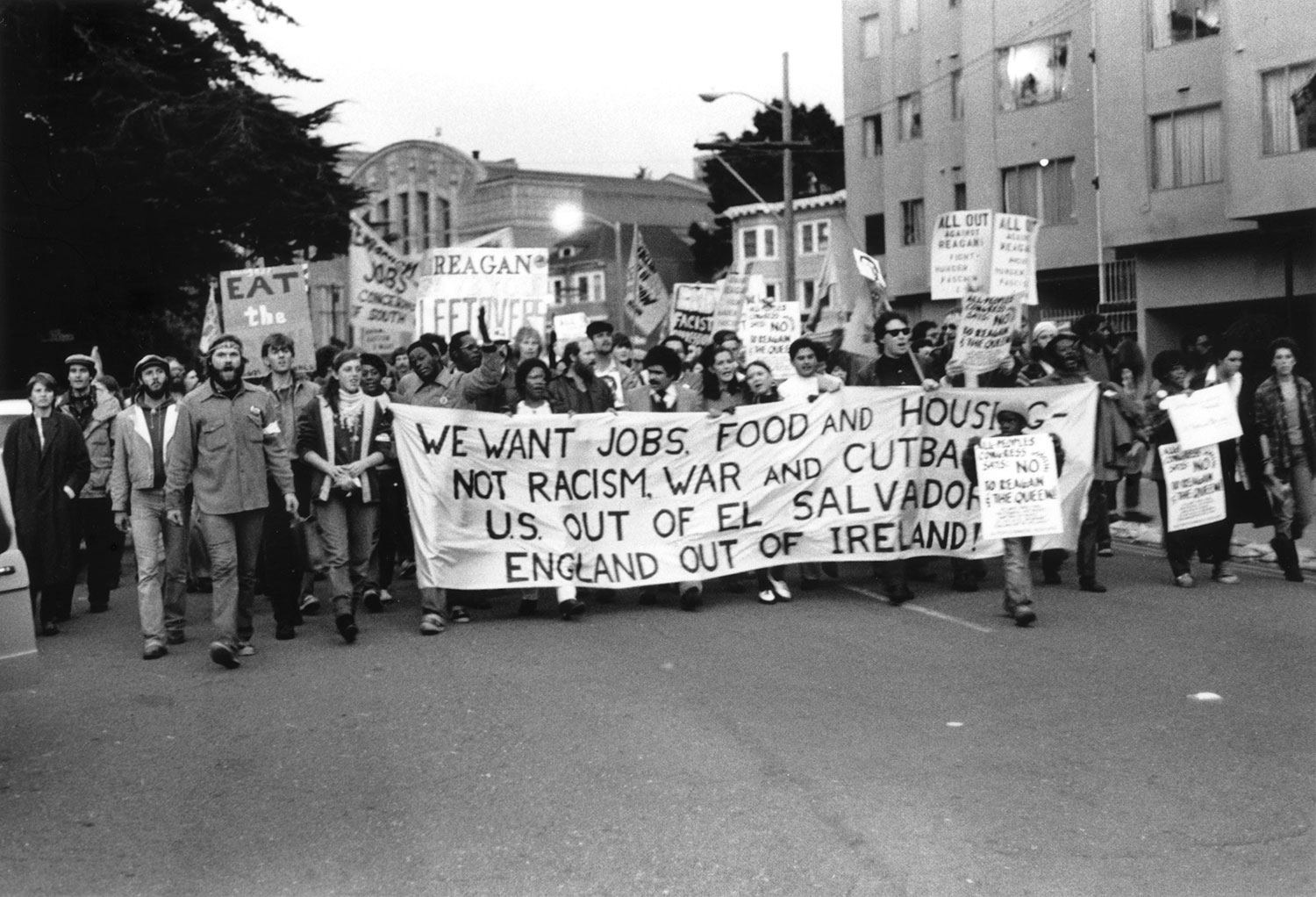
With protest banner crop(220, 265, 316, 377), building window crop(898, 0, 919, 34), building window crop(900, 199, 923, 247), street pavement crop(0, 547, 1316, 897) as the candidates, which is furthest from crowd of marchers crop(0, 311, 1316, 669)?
building window crop(898, 0, 919, 34)

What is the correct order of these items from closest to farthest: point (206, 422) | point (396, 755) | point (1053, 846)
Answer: point (1053, 846), point (396, 755), point (206, 422)

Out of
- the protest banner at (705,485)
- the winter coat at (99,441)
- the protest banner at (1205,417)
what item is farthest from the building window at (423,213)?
the protest banner at (1205,417)

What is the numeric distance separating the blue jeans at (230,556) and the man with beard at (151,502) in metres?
0.61

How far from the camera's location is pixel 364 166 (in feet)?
115

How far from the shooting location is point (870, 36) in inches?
1730

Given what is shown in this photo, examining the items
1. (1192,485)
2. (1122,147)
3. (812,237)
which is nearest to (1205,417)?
(1192,485)

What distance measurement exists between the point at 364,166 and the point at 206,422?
26.2 m

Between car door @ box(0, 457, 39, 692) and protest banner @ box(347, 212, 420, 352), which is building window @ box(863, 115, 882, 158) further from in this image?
car door @ box(0, 457, 39, 692)

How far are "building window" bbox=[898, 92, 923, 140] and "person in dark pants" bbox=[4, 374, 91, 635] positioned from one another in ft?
105

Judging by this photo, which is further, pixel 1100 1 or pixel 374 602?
pixel 1100 1

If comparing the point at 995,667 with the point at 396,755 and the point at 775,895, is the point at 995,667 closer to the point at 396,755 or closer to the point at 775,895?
the point at 396,755

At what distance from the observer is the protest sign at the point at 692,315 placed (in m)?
19.7

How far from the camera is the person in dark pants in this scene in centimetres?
1182

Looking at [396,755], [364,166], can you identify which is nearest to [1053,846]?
[396,755]
